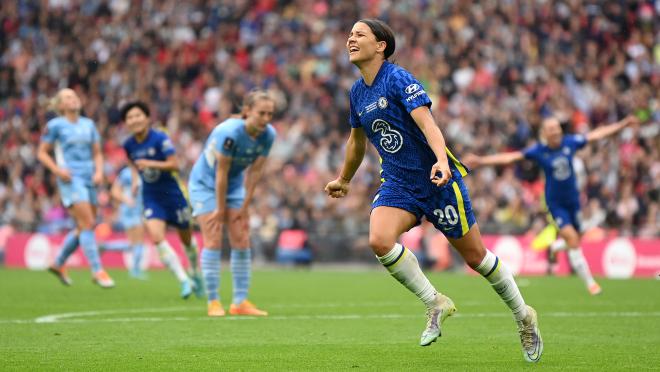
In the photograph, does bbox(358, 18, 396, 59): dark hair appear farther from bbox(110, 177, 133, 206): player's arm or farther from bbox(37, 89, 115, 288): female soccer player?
bbox(110, 177, 133, 206): player's arm

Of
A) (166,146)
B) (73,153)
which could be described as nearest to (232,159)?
(166,146)

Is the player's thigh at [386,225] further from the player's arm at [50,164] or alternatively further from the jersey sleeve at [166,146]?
the player's arm at [50,164]

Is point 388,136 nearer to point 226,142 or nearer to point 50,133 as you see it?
point 226,142

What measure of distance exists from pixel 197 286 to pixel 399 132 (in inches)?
292

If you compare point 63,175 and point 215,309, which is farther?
point 63,175

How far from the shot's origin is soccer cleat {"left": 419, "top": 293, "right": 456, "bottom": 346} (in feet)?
25.7

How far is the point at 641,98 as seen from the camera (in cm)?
2477

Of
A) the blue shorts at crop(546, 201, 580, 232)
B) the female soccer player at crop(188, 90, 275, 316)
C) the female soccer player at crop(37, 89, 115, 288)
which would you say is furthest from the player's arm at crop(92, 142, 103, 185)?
the blue shorts at crop(546, 201, 580, 232)

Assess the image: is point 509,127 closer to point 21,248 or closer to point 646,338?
point 21,248

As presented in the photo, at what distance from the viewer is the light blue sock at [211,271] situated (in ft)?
39.3

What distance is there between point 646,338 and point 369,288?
8.40 meters

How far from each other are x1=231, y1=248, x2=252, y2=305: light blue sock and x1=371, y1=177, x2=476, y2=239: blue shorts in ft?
14.6

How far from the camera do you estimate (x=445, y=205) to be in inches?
312

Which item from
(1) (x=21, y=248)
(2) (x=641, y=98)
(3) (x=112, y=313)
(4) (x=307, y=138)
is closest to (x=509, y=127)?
(2) (x=641, y=98)
